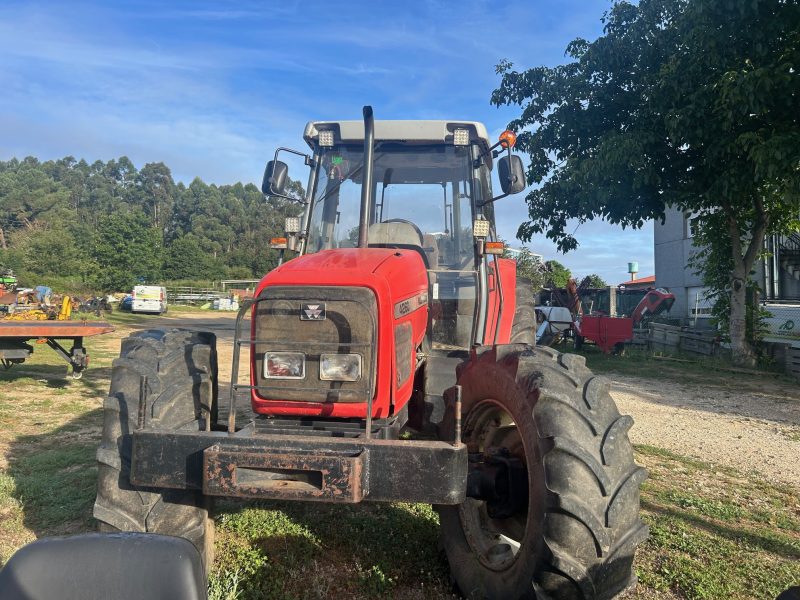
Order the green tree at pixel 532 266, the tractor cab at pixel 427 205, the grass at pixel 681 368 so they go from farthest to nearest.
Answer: the green tree at pixel 532 266, the grass at pixel 681 368, the tractor cab at pixel 427 205

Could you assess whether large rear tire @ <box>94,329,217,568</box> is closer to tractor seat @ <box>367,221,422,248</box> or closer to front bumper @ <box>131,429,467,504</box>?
front bumper @ <box>131,429,467,504</box>

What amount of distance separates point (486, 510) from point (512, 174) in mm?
2134

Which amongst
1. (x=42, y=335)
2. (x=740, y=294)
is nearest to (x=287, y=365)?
(x=42, y=335)

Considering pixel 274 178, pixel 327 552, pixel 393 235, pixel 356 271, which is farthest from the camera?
pixel 393 235

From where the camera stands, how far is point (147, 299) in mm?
32250

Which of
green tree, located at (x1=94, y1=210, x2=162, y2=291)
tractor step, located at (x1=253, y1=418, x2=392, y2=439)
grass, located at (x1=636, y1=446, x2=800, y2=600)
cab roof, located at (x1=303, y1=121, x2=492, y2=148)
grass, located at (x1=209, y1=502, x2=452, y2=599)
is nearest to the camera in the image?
tractor step, located at (x1=253, y1=418, x2=392, y2=439)

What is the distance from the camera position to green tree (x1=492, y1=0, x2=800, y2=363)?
8.92 meters

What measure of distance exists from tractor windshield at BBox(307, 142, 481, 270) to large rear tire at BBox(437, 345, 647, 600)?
1.62 meters

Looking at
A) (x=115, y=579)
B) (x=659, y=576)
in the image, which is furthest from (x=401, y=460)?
(x=659, y=576)

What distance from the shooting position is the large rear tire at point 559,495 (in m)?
2.33

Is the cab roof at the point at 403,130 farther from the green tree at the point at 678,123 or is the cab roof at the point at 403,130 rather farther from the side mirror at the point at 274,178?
the green tree at the point at 678,123

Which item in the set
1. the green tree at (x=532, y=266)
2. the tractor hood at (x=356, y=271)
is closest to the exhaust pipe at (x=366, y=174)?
the tractor hood at (x=356, y=271)

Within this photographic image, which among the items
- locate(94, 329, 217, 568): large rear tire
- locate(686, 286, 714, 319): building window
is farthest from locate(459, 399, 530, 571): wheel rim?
locate(686, 286, 714, 319): building window

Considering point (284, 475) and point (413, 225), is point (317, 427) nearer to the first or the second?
point (284, 475)
